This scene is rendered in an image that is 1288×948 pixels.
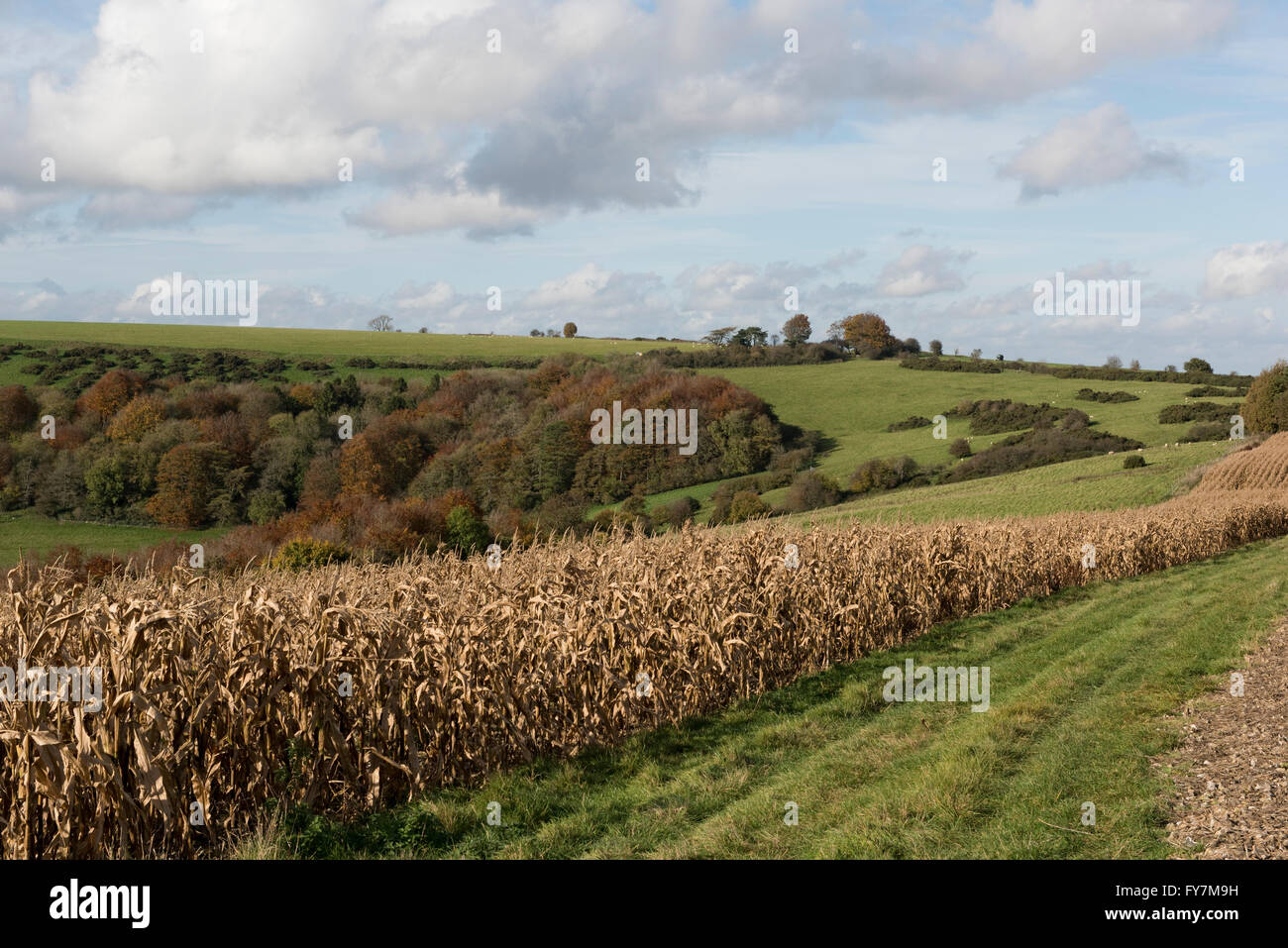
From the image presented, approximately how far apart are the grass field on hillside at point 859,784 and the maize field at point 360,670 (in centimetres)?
35

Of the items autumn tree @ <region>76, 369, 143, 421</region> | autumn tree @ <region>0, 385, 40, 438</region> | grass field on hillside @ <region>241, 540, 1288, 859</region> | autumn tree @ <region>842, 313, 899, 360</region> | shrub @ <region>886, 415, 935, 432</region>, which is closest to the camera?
grass field on hillside @ <region>241, 540, 1288, 859</region>

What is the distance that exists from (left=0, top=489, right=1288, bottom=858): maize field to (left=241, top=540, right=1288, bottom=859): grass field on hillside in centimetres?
35

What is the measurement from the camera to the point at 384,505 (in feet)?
147

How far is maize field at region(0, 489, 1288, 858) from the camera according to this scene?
4621 mm

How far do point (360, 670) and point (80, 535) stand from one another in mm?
49728

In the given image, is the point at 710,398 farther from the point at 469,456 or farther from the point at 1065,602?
the point at 1065,602

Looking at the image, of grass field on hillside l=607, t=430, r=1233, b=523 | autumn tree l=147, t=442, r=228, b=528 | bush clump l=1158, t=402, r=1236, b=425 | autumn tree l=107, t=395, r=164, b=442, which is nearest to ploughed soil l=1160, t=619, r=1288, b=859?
grass field on hillside l=607, t=430, r=1233, b=523

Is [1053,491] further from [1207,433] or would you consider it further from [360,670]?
[360,670]

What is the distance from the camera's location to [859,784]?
20.9 ft

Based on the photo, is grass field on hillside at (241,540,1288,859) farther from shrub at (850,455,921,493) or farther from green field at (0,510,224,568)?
shrub at (850,455,921,493)

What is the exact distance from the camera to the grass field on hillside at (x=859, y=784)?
5.06 m

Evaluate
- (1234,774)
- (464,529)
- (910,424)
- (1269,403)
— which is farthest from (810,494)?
(1234,774)
